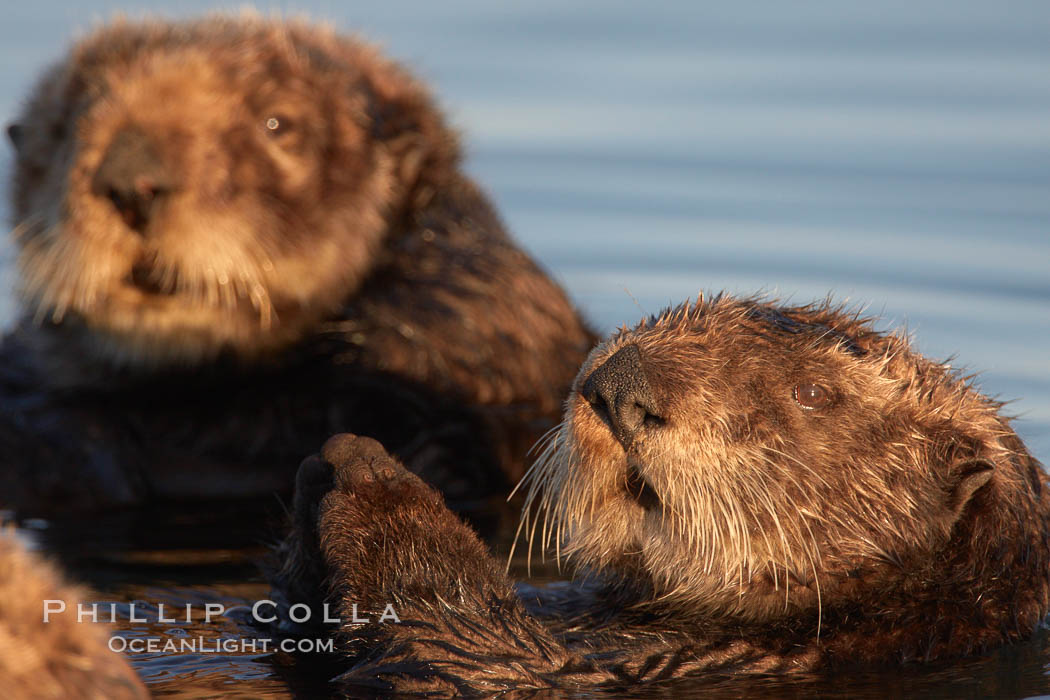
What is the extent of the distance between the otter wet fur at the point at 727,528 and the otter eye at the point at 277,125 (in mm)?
2223

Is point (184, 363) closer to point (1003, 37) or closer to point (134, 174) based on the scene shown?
point (134, 174)

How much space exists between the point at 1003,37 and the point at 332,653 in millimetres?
8981

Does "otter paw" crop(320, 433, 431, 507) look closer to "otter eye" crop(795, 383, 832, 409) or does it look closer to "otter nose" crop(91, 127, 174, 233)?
"otter eye" crop(795, 383, 832, 409)

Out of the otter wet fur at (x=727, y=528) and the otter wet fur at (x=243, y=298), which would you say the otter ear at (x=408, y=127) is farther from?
the otter wet fur at (x=727, y=528)

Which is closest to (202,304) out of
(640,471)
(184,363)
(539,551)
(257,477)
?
(184,363)

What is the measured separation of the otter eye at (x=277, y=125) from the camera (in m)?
6.67

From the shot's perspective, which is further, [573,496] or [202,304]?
[202,304]

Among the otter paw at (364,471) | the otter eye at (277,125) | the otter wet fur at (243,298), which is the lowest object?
the otter paw at (364,471)

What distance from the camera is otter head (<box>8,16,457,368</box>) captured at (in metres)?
6.20

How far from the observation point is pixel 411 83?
7578mm

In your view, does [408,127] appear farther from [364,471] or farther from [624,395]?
[624,395]

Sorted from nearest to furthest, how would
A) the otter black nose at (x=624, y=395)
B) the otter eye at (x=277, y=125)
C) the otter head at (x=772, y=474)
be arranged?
the otter black nose at (x=624, y=395) < the otter head at (x=772, y=474) < the otter eye at (x=277, y=125)

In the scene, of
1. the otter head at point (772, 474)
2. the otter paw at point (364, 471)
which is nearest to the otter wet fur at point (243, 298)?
the otter paw at point (364, 471)

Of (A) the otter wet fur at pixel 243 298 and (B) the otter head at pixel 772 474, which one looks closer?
(B) the otter head at pixel 772 474
